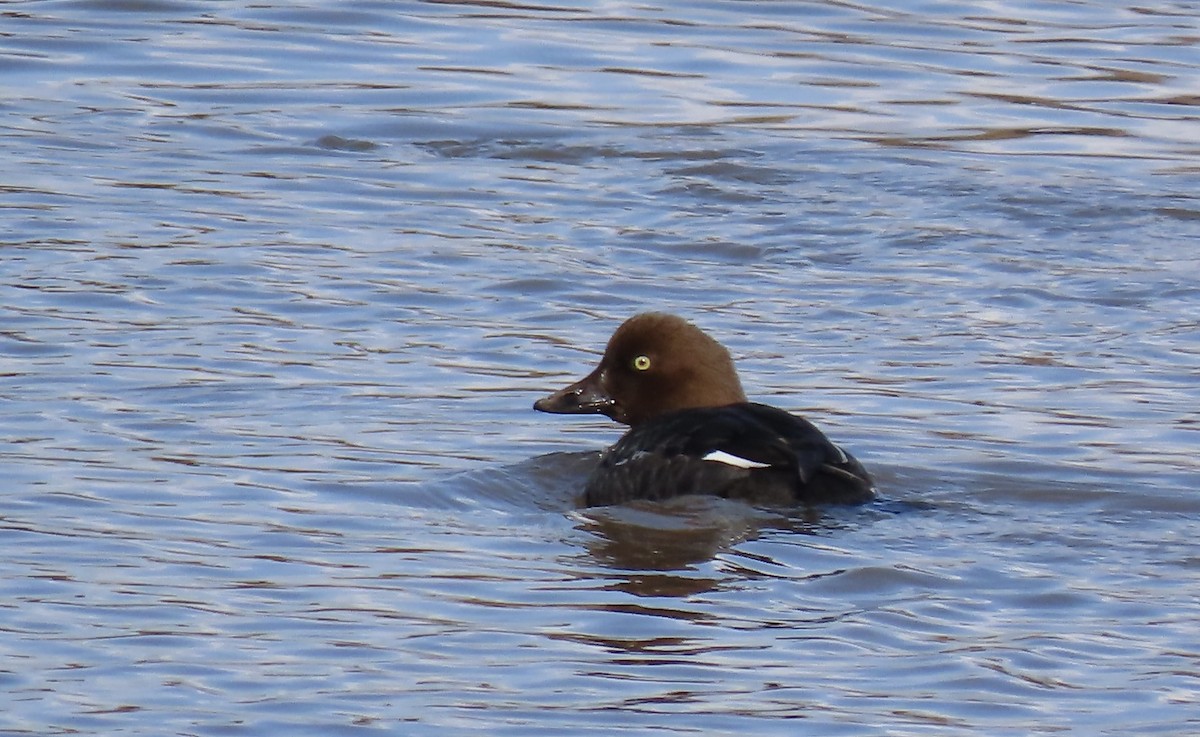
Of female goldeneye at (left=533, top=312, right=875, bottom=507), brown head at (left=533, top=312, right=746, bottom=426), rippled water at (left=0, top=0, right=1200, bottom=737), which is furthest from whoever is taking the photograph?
brown head at (left=533, top=312, right=746, bottom=426)

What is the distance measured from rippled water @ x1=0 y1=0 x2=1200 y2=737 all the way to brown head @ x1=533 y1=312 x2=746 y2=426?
25 cm

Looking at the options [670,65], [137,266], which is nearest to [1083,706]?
[137,266]

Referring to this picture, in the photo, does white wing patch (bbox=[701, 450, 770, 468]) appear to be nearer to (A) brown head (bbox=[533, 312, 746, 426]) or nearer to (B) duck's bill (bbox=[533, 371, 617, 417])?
(A) brown head (bbox=[533, 312, 746, 426])

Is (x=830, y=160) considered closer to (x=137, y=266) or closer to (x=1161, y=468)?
(x=137, y=266)

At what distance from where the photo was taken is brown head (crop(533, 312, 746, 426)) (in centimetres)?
895

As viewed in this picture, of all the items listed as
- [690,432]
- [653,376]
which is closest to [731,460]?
[690,432]

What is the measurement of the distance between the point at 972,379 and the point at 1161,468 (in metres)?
1.42

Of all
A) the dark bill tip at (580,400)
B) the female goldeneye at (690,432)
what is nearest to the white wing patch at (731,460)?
the female goldeneye at (690,432)

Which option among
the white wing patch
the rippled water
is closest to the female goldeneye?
the white wing patch

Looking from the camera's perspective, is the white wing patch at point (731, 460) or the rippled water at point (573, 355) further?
the white wing patch at point (731, 460)

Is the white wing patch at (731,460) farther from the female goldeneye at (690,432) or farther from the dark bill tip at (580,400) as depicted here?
the dark bill tip at (580,400)

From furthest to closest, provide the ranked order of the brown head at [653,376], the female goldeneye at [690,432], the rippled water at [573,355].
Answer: the brown head at [653,376] → the female goldeneye at [690,432] → the rippled water at [573,355]

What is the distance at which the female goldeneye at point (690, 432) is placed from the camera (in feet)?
26.3

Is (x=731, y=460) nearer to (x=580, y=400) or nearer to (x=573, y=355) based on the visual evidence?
(x=580, y=400)
